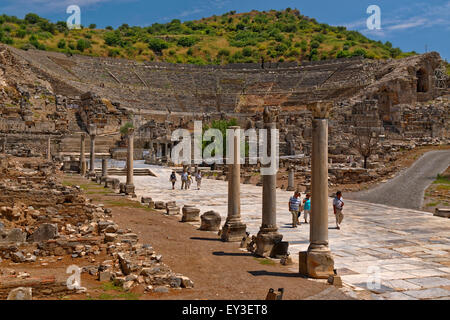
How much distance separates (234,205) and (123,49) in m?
106

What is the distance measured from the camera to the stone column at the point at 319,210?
26.5 ft

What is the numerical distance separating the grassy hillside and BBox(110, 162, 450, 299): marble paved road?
83841mm

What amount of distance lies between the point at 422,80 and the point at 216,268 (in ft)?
229

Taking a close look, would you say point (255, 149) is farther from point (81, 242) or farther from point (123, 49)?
point (123, 49)

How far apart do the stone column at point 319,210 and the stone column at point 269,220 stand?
160 centimetres

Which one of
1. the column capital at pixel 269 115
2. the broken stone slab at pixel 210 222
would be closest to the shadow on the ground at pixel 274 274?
the column capital at pixel 269 115

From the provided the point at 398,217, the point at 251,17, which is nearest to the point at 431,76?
the point at 398,217

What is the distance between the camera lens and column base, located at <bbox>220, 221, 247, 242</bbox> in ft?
38.5

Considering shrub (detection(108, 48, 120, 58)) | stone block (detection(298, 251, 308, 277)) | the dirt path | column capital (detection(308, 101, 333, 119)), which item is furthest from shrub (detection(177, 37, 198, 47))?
stone block (detection(298, 251, 308, 277))

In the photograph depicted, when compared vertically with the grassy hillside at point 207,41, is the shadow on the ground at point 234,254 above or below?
below

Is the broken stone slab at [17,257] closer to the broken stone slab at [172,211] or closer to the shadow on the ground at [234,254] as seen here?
the shadow on the ground at [234,254]

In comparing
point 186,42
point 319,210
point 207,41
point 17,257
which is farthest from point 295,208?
point 207,41

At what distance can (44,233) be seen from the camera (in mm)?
9461
